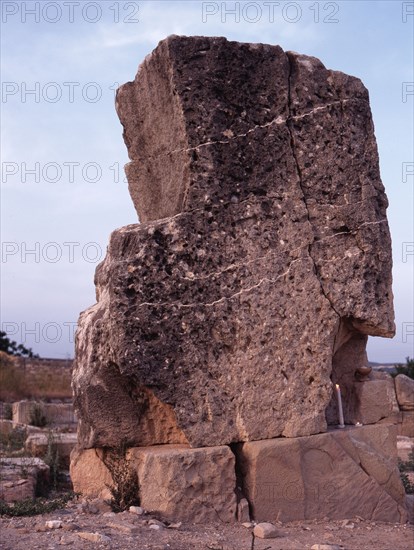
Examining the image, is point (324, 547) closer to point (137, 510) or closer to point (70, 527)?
point (137, 510)

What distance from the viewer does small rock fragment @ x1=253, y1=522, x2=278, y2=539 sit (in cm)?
400

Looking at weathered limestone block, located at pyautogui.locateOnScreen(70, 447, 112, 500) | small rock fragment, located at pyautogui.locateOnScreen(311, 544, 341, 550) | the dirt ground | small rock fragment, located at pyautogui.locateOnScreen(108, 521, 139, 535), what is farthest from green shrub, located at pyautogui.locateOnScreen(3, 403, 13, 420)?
small rock fragment, located at pyautogui.locateOnScreen(311, 544, 341, 550)

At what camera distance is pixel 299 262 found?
4.60 meters

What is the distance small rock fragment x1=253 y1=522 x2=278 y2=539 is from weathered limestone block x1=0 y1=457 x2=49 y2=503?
2132mm

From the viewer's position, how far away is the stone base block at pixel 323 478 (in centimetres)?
437

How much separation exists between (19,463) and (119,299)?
3130mm

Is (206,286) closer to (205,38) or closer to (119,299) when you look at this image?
(119,299)

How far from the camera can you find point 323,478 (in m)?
4.51

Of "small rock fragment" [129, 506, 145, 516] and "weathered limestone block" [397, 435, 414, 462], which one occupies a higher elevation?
"small rock fragment" [129, 506, 145, 516]

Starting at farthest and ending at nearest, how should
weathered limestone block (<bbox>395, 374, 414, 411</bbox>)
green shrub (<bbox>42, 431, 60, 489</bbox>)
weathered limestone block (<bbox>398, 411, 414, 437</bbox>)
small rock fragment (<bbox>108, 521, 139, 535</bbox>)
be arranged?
1. weathered limestone block (<bbox>395, 374, 414, 411</bbox>)
2. weathered limestone block (<bbox>398, 411, 414, 437</bbox>)
3. green shrub (<bbox>42, 431, 60, 489</bbox>)
4. small rock fragment (<bbox>108, 521, 139, 535</bbox>)

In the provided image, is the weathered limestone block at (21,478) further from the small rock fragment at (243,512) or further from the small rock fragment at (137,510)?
the small rock fragment at (243,512)

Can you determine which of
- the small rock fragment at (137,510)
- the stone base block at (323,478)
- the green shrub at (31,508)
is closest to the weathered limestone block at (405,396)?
the stone base block at (323,478)

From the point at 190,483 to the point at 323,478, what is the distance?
874mm

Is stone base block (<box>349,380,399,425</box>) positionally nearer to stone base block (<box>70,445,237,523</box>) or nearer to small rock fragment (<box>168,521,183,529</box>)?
stone base block (<box>70,445,237,523</box>)
